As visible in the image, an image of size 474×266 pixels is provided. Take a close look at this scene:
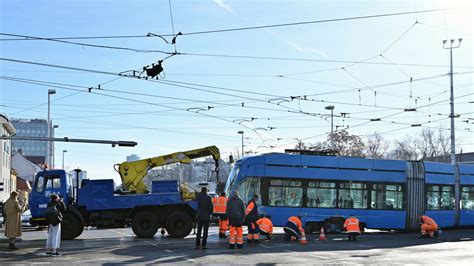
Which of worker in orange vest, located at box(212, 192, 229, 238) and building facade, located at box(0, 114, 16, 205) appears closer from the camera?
worker in orange vest, located at box(212, 192, 229, 238)

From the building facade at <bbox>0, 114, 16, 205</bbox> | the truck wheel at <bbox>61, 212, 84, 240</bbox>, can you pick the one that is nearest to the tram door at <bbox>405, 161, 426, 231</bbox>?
the truck wheel at <bbox>61, 212, 84, 240</bbox>

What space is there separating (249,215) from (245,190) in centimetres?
447

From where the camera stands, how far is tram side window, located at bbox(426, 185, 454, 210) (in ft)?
84.8

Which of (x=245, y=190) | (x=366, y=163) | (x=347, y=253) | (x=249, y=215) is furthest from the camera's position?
(x=366, y=163)

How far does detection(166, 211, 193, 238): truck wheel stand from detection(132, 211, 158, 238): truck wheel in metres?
0.52

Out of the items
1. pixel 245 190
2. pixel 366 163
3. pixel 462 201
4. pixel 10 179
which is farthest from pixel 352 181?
pixel 10 179

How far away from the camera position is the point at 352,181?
2436cm

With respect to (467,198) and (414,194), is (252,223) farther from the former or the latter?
(467,198)

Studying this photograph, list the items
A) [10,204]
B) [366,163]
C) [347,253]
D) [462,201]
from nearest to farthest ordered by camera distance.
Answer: [347,253]
[10,204]
[366,163]
[462,201]

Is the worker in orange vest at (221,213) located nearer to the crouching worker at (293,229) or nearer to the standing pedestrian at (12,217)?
the crouching worker at (293,229)

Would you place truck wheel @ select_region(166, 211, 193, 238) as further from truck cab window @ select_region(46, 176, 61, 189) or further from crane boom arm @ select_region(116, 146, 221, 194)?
truck cab window @ select_region(46, 176, 61, 189)

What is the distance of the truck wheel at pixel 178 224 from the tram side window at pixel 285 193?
352 centimetres

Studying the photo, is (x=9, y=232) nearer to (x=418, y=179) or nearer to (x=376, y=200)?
(x=376, y=200)

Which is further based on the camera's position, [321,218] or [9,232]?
[321,218]
